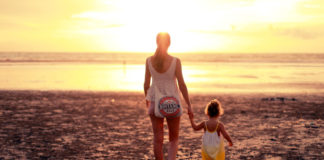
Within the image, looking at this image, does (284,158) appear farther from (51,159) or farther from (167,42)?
(51,159)

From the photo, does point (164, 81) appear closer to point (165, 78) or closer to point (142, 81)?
point (165, 78)

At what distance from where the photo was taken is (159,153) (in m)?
4.73

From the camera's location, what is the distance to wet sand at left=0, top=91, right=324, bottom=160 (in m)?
6.43

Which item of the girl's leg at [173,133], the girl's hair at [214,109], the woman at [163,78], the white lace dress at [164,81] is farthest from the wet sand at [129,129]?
the white lace dress at [164,81]

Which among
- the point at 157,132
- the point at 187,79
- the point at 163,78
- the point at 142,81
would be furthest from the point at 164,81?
the point at 187,79

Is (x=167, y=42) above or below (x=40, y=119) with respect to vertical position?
above

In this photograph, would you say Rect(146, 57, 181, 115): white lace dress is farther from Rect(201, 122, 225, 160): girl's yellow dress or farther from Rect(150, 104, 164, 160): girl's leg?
Rect(201, 122, 225, 160): girl's yellow dress

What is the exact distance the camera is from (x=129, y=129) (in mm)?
8500

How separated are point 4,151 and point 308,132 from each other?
23.0 ft

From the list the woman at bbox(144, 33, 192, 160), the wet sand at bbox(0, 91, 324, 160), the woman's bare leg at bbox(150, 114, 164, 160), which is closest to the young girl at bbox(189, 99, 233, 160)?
the woman at bbox(144, 33, 192, 160)

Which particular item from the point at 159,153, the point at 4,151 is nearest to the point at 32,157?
the point at 4,151

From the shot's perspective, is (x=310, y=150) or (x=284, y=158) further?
(x=310, y=150)

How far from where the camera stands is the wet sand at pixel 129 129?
253 inches

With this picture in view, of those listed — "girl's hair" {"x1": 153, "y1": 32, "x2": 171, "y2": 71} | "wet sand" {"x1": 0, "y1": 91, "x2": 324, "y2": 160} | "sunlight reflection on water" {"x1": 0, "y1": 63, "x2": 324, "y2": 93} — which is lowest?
"wet sand" {"x1": 0, "y1": 91, "x2": 324, "y2": 160}
